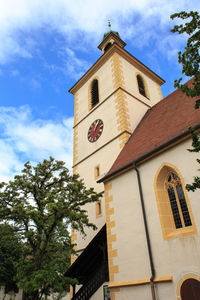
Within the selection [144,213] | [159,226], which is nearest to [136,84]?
[144,213]

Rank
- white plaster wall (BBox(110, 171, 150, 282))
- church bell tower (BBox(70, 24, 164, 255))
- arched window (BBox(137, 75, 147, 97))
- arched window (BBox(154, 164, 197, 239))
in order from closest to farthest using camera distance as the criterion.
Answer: arched window (BBox(154, 164, 197, 239)) < white plaster wall (BBox(110, 171, 150, 282)) < church bell tower (BBox(70, 24, 164, 255)) < arched window (BBox(137, 75, 147, 97))

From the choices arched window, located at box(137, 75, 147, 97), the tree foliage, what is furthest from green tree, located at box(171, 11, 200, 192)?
arched window, located at box(137, 75, 147, 97)

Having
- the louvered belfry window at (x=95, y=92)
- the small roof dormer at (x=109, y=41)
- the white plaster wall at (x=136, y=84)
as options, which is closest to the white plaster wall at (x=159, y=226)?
the white plaster wall at (x=136, y=84)

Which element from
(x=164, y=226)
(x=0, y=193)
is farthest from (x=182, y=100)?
(x=0, y=193)

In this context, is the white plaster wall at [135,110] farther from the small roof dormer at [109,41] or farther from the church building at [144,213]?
the small roof dormer at [109,41]

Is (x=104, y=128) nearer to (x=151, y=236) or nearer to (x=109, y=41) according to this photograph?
(x=151, y=236)

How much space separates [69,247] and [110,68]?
13.0 meters

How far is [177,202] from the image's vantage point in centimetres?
796

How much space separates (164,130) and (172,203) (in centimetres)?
320

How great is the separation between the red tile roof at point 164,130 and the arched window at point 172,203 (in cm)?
103

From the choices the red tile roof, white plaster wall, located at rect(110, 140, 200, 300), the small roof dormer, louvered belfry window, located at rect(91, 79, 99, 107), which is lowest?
white plaster wall, located at rect(110, 140, 200, 300)

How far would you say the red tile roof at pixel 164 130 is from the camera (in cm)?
884

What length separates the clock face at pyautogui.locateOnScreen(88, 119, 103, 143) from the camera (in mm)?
15483

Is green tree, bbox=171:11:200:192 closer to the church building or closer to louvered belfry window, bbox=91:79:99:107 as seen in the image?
the church building
